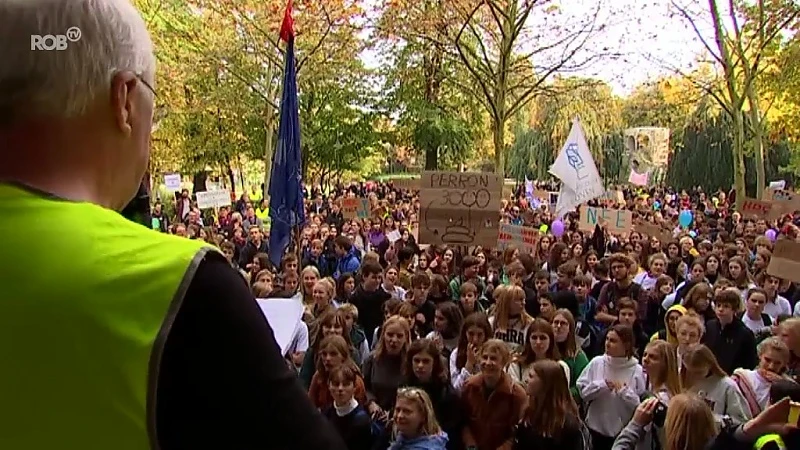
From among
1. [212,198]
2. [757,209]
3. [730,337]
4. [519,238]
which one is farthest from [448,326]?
[212,198]

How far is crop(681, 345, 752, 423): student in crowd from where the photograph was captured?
5316mm

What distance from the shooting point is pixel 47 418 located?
81 centimetres

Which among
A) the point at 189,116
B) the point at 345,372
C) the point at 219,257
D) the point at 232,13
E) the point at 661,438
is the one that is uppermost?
the point at 232,13

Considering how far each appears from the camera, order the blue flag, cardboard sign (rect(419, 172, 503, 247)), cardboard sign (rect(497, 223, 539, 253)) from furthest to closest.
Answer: cardboard sign (rect(497, 223, 539, 253)) → cardboard sign (rect(419, 172, 503, 247)) → the blue flag

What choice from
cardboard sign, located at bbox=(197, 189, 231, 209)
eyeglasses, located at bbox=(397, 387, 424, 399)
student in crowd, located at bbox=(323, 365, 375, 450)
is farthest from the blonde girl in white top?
cardboard sign, located at bbox=(197, 189, 231, 209)

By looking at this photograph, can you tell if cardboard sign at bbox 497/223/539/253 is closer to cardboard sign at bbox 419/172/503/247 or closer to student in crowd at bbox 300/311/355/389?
cardboard sign at bbox 419/172/503/247

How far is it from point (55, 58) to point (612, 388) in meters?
5.40

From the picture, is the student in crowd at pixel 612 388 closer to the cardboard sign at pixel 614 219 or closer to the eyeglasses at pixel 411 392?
the eyeglasses at pixel 411 392

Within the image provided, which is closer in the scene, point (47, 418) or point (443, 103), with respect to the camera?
point (47, 418)

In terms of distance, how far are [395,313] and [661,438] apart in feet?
9.79

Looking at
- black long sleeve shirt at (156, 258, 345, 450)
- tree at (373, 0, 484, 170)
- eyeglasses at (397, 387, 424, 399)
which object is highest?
tree at (373, 0, 484, 170)

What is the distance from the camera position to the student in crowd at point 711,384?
5316 mm

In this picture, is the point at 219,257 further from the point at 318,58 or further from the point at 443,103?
the point at 443,103

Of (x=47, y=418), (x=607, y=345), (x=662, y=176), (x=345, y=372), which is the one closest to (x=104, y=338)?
(x=47, y=418)
